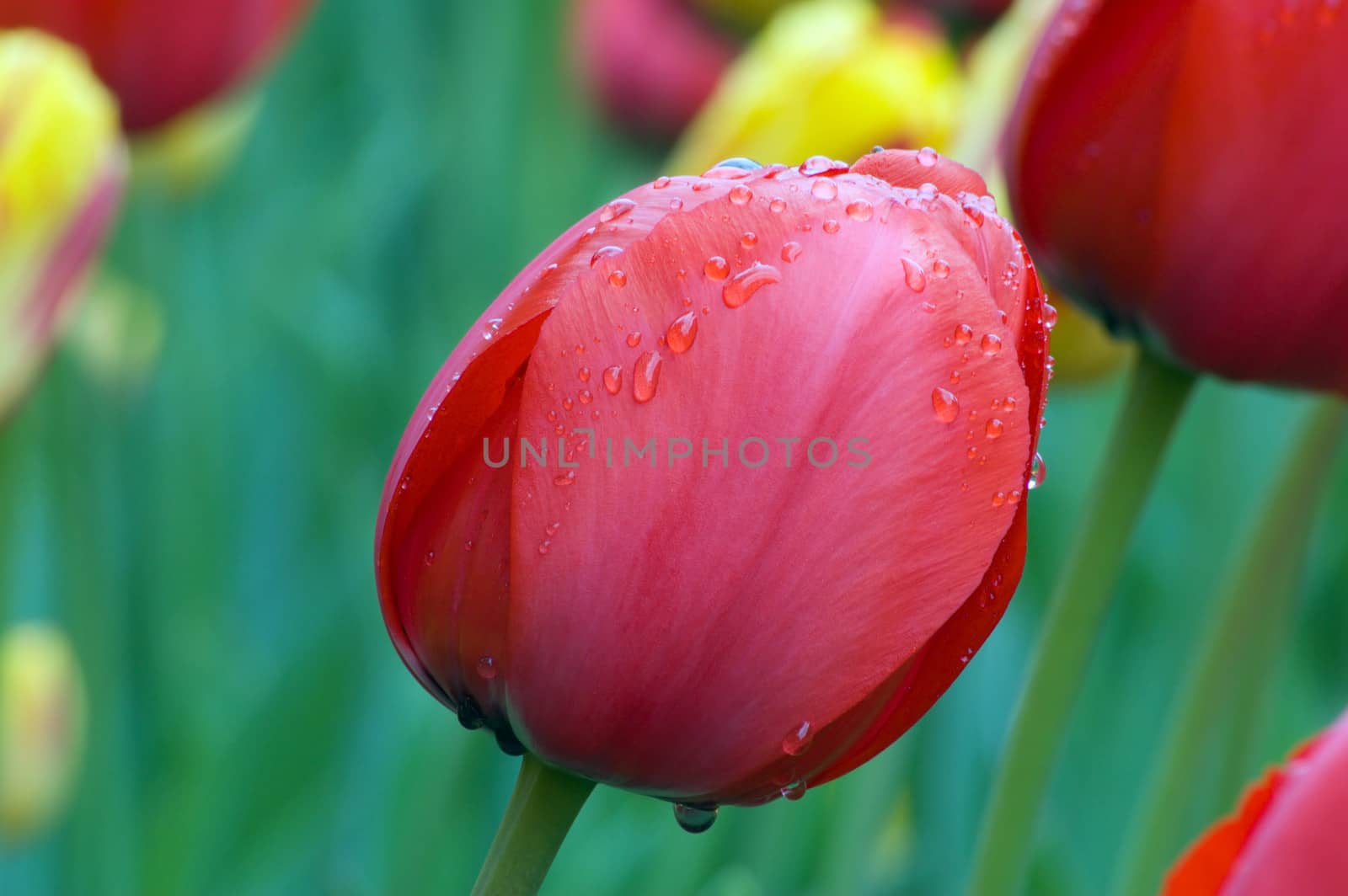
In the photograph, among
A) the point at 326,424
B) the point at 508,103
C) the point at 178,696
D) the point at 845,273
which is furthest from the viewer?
the point at 508,103

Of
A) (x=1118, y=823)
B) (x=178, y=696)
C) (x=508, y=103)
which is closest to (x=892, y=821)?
(x=1118, y=823)

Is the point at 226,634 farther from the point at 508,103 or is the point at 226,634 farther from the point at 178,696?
the point at 508,103

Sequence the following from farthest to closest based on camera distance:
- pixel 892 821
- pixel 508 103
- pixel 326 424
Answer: pixel 508 103 < pixel 326 424 < pixel 892 821

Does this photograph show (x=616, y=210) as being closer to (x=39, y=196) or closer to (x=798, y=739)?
(x=798, y=739)

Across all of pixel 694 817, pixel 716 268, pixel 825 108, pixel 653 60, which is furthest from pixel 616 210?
pixel 653 60

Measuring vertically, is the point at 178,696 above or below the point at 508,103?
below

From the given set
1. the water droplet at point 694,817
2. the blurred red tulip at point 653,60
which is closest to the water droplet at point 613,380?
the water droplet at point 694,817
